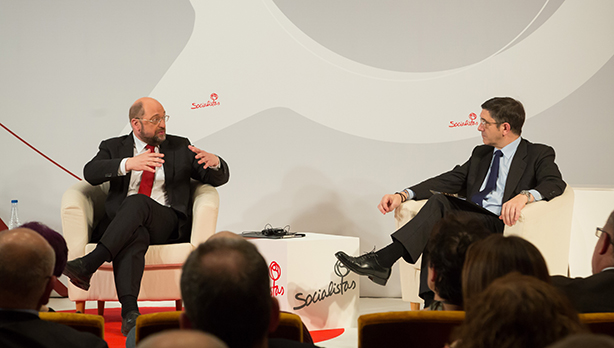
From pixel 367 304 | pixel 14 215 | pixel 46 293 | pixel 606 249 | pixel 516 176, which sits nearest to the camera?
pixel 46 293

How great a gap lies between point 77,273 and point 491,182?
7.44 ft

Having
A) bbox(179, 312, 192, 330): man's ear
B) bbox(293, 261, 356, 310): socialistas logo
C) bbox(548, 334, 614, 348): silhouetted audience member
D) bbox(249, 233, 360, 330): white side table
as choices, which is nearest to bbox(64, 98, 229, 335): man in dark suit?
bbox(249, 233, 360, 330): white side table

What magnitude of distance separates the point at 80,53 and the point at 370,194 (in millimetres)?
2482

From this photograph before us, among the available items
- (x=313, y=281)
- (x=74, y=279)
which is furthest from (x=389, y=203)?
(x=74, y=279)

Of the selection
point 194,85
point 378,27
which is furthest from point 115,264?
point 378,27

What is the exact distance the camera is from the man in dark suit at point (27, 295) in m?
1.13

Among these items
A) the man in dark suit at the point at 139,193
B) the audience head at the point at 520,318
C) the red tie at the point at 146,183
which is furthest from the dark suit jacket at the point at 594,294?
the red tie at the point at 146,183

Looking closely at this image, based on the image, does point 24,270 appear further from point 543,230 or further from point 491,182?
point 491,182

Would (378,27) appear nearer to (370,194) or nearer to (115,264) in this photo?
(370,194)

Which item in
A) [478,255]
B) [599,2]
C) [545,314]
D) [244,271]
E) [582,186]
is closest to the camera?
[545,314]

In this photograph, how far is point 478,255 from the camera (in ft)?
3.90

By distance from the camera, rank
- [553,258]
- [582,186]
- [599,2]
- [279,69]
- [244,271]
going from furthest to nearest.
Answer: [279,69]
[599,2]
[582,186]
[553,258]
[244,271]

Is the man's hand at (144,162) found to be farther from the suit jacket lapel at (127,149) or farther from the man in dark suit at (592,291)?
the man in dark suit at (592,291)

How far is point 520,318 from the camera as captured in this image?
31.3 inches
